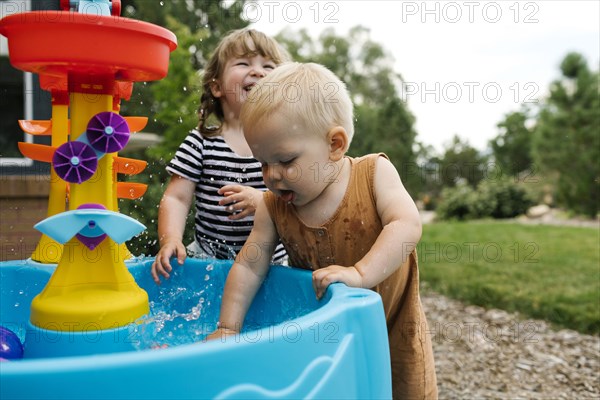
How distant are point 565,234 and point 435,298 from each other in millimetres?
4009

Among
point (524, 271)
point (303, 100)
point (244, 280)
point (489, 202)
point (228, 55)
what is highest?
point (228, 55)

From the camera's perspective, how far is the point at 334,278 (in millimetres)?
1283

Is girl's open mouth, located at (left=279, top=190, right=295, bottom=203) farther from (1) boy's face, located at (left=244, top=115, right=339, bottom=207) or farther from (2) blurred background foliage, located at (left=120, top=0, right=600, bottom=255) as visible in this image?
(2) blurred background foliage, located at (left=120, top=0, right=600, bottom=255)

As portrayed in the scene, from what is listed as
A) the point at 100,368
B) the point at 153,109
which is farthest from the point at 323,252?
the point at 153,109

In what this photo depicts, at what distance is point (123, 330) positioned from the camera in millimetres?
1282

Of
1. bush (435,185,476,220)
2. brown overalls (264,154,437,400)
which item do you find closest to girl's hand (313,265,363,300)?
brown overalls (264,154,437,400)

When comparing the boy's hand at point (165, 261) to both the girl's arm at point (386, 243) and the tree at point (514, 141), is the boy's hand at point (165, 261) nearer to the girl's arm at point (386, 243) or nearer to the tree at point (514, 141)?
the girl's arm at point (386, 243)

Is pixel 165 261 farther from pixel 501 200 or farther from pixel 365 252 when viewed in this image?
pixel 501 200

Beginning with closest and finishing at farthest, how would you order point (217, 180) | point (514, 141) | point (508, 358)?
point (217, 180)
point (508, 358)
point (514, 141)

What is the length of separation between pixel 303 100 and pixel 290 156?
5.2 inches

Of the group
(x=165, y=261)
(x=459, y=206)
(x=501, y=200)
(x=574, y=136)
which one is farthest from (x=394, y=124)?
(x=165, y=261)

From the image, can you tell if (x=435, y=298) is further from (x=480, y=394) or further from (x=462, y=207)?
(x=462, y=207)

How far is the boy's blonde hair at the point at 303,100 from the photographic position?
1358mm

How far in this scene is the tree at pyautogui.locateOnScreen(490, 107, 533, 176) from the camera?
24.6m
